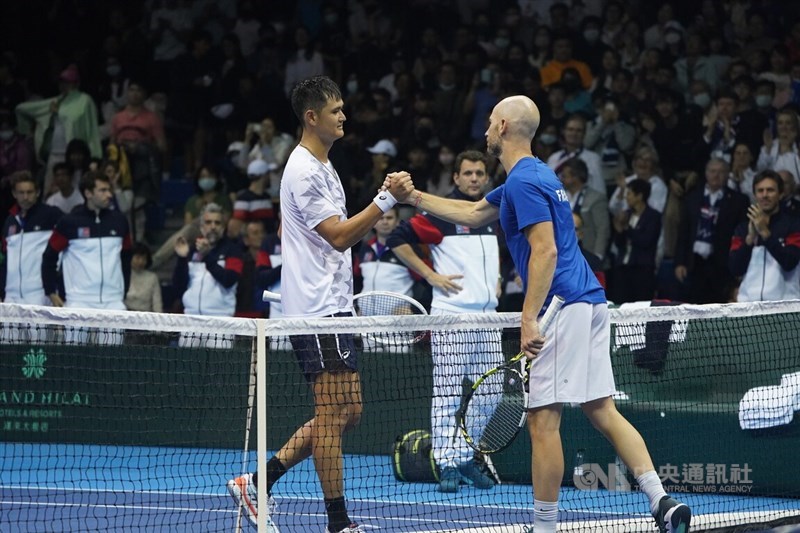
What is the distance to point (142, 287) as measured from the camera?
45.9 feet

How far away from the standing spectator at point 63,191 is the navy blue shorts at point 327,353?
8.61 meters

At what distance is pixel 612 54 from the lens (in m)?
15.6

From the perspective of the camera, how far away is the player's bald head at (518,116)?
22.6 feet

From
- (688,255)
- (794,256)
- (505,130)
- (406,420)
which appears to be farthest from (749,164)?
(505,130)

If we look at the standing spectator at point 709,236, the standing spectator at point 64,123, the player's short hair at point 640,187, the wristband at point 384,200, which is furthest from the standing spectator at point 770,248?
the standing spectator at point 64,123

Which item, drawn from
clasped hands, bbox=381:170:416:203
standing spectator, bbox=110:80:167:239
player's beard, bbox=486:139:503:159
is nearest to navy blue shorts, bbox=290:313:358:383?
clasped hands, bbox=381:170:416:203

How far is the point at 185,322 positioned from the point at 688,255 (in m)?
7.97

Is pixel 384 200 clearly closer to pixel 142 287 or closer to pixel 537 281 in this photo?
pixel 537 281

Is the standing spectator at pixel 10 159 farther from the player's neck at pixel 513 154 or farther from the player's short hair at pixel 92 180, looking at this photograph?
the player's neck at pixel 513 154

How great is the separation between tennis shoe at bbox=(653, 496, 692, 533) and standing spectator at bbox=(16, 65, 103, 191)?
36.8 feet

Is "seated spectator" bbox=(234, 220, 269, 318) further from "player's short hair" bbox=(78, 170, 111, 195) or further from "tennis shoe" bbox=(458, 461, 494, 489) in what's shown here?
Result: "tennis shoe" bbox=(458, 461, 494, 489)

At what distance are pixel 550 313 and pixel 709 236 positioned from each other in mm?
7056

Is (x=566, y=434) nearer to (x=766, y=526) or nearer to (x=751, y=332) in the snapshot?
(x=751, y=332)

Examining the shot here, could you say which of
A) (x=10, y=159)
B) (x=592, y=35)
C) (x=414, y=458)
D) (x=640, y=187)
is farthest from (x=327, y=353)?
(x=10, y=159)
